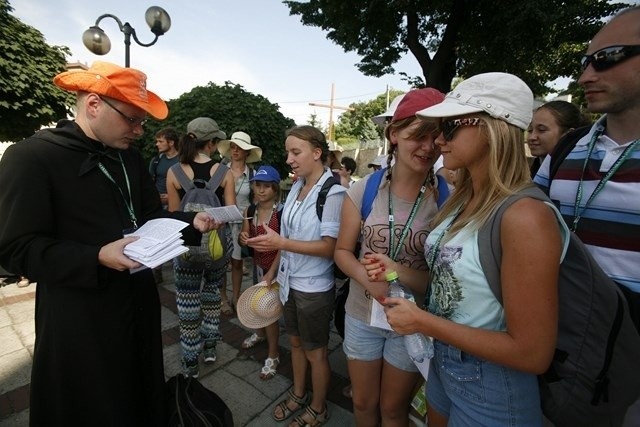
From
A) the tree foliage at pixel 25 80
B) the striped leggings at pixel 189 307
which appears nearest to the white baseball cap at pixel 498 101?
the striped leggings at pixel 189 307

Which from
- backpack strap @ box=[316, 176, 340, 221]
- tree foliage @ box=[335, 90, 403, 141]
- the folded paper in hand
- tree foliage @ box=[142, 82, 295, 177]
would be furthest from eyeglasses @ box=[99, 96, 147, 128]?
tree foliage @ box=[335, 90, 403, 141]

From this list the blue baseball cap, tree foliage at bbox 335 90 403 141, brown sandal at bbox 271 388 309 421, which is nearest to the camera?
brown sandal at bbox 271 388 309 421

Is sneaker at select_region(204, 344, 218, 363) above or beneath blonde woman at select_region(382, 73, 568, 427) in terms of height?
beneath

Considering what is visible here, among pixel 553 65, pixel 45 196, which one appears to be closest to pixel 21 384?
pixel 45 196

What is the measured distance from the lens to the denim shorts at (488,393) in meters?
1.17

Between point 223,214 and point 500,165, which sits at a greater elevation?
point 500,165

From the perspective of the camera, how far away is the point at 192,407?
191 centimetres

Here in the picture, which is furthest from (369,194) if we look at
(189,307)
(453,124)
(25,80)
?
(25,80)

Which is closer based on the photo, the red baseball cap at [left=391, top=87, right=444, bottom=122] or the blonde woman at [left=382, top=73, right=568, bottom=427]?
the blonde woman at [left=382, top=73, right=568, bottom=427]

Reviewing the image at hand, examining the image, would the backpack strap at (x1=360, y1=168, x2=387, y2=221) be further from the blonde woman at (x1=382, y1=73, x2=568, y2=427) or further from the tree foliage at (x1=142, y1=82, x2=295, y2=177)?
the tree foliage at (x1=142, y1=82, x2=295, y2=177)

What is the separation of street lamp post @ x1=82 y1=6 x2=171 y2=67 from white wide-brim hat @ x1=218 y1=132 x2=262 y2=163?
408 cm

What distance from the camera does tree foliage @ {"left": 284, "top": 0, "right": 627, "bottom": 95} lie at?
6.29 metres

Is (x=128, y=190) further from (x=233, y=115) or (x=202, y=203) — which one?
(x=233, y=115)

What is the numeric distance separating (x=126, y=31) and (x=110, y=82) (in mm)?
6717
